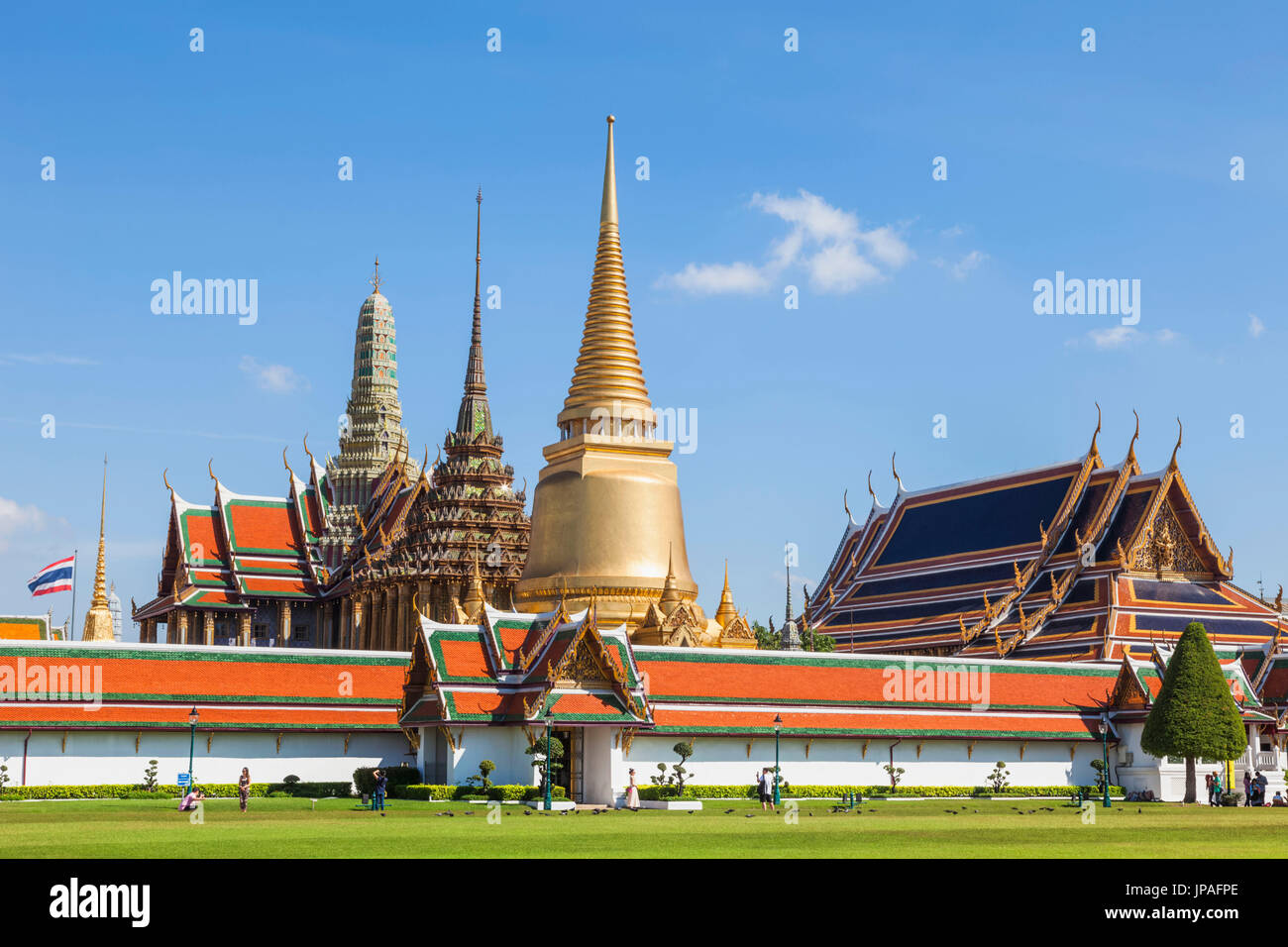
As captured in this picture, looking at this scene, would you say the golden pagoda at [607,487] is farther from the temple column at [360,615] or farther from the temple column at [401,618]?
the temple column at [360,615]

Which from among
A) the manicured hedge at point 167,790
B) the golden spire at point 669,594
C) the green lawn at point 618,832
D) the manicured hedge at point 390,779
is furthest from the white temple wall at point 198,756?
the golden spire at point 669,594

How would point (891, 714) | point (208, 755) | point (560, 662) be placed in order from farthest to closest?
point (891, 714), point (208, 755), point (560, 662)

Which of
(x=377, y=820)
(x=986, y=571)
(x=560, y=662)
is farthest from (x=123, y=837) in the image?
(x=986, y=571)

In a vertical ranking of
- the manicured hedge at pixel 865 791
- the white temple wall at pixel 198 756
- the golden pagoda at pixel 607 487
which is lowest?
the manicured hedge at pixel 865 791

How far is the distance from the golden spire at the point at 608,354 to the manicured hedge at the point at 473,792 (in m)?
26.3

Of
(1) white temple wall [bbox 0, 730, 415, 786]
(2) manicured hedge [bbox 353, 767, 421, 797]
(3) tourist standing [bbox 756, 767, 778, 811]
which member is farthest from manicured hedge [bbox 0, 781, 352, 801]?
(3) tourist standing [bbox 756, 767, 778, 811]

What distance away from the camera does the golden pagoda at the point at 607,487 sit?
65.9 meters

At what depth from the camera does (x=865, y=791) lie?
48906 millimetres

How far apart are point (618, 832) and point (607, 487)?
37.1 metres

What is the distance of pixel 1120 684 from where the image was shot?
54.1 metres

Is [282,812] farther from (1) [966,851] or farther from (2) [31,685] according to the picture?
(1) [966,851]

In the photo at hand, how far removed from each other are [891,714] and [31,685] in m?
24.2

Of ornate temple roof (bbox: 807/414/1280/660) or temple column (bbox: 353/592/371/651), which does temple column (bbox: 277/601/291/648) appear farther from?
ornate temple roof (bbox: 807/414/1280/660)

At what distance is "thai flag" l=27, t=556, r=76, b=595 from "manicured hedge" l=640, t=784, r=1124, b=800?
32073 mm
